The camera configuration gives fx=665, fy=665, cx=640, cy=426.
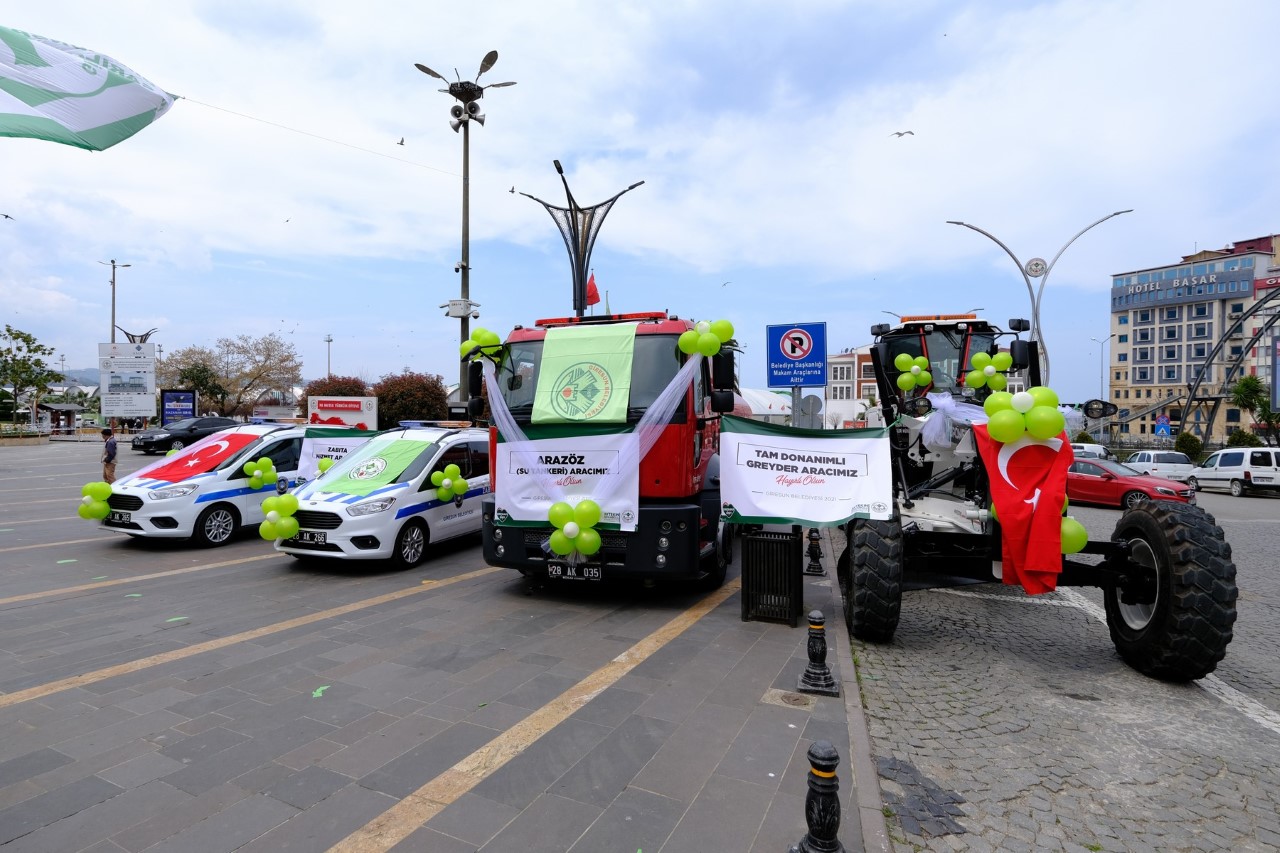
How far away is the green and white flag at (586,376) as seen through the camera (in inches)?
278

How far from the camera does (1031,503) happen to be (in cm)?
527

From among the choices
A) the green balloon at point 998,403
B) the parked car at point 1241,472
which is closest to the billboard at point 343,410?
the green balloon at point 998,403

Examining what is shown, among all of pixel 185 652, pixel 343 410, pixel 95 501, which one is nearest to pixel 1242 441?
pixel 343 410

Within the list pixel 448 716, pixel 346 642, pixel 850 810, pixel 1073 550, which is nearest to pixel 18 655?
pixel 346 642

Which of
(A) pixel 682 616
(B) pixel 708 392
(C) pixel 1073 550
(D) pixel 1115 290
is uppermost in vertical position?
(D) pixel 1115 290

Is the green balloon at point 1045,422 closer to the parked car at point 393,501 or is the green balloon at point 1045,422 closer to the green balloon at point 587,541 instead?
the green balloon at point 587,541

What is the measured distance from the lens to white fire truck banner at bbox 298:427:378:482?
11.5 m

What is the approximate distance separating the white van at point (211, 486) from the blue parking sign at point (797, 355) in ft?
24.2

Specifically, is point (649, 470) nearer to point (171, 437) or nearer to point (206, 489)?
point (206, 489)

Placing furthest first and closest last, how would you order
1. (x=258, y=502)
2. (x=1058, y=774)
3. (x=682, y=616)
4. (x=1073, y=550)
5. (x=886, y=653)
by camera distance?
1. (x=258, y=502)
2. (x=682, y=616)
3. (x=886, y=653)
4. (x=1073, y=550)
5. (x=1058, y=774)

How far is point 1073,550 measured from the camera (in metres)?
5.36

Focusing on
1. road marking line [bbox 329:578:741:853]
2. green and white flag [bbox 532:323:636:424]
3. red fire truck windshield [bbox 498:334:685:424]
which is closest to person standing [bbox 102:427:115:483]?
red fire truck windshield [bbox 498:334:685:424]

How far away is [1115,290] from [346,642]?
13196 centimetres

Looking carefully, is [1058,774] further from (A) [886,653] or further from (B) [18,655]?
(B) [18,655]
